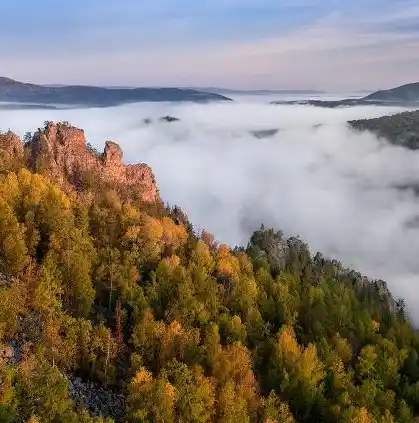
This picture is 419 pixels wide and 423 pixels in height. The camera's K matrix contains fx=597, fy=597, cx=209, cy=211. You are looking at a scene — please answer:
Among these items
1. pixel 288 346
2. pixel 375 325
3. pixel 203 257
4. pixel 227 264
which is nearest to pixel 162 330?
pixel 288 346

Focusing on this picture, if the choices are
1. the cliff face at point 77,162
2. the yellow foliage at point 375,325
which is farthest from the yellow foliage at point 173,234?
the yellow foliage at point 375,325

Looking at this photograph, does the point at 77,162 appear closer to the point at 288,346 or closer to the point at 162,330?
the point at 162,330

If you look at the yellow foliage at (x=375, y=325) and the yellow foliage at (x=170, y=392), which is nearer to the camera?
the yellow foliage at (x=170, y=392)

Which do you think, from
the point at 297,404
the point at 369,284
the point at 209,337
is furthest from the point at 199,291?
the point at 369,284

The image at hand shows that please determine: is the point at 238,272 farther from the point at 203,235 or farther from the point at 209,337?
the point at 209,337

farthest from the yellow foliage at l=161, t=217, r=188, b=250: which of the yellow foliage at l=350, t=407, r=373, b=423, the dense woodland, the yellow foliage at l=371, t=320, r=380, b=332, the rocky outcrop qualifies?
the yellow foliage at l=350, t=407, r=373, b=423

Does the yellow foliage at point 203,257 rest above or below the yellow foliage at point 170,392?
above

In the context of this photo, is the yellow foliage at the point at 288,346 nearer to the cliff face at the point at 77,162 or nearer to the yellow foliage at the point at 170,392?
the yellow foliage at the point at 170,392

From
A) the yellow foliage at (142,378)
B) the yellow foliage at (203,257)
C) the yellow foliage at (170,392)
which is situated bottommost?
the yellow foliage at (170,392)
